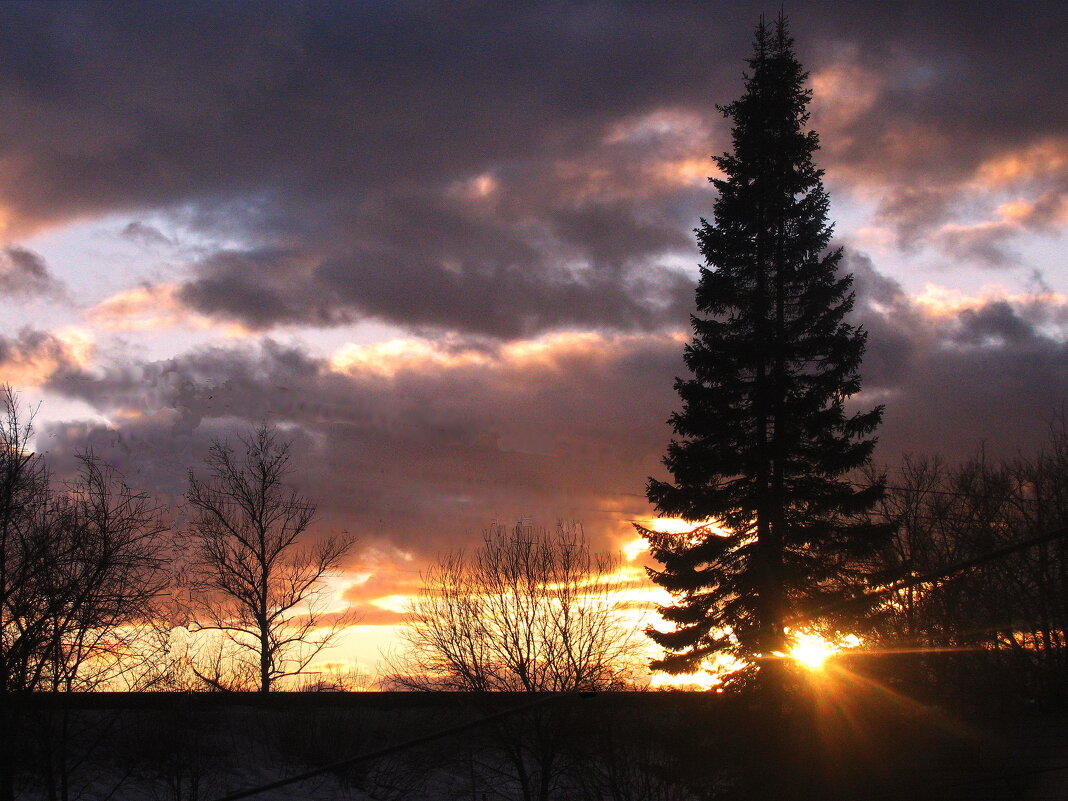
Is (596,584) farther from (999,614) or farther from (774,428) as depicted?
(999,614)

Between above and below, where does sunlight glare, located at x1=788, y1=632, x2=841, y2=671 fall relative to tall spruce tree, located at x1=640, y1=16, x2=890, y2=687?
below

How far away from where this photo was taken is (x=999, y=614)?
36469 millimetres

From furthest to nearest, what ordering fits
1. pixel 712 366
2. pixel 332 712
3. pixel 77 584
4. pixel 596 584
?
pixel 332 712, pixel 596 584, pixel 712 366, pixel 77 584

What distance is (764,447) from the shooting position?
27.9m

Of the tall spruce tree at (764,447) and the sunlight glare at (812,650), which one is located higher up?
the tall spruce tree at (764,447)

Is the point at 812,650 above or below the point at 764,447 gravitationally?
below

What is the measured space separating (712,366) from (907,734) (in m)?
11.5

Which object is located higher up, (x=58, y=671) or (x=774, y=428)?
(x=774, y=428)

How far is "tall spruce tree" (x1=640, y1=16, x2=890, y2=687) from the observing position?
27.2 m

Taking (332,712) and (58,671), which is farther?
(332,712)

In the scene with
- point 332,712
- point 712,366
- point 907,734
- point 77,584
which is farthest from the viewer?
point 332,712

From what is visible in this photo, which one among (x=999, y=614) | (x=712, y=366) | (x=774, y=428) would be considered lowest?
(x=999, y=614)

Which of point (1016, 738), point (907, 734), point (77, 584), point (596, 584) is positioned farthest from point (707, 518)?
point (77, 584)

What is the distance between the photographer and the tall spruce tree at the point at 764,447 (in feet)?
89.2
